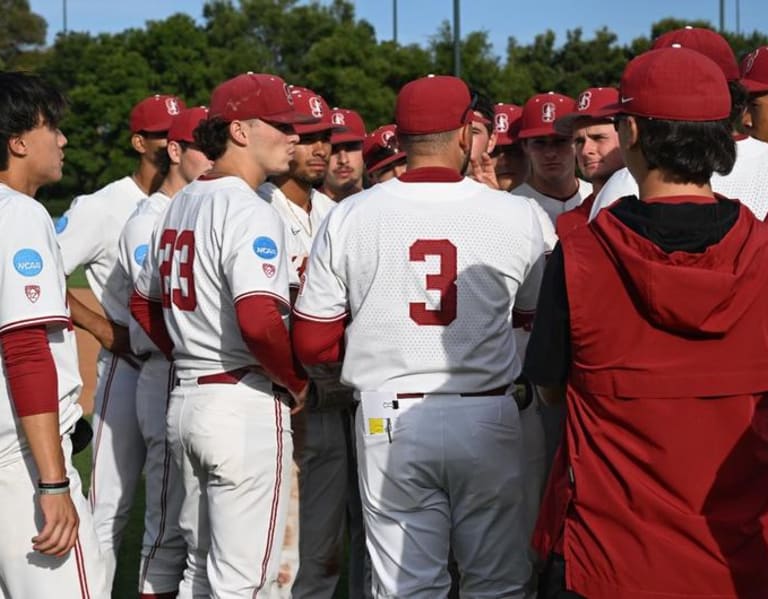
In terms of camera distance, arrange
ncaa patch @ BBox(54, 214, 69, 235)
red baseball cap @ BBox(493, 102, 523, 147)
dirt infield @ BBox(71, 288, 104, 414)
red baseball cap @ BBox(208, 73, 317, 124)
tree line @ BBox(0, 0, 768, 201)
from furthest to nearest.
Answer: tree line @ BBox(0, 0, 768, 201) < dirt infield @ BBox(71, 288, 104, 414) < red baseball cap @ BBox(493, 102, 523, 147) < ncaa patch @ BBox(54, 214, 69, 235) < red baseball cap @ BBox(208, 73, 317, 124)

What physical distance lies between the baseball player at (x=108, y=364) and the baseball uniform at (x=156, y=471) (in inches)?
9.5

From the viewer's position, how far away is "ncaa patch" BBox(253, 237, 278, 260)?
13.4ft

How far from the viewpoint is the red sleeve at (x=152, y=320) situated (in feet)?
15.9

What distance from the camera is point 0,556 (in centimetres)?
333

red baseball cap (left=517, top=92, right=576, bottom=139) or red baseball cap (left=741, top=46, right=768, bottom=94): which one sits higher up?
red baseball cap (left=517, top=92, right=576, bottom=139)

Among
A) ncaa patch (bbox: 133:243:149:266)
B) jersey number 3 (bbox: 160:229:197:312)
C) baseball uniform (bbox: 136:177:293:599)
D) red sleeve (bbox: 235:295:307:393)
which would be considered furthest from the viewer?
ncaa patch (bbox: 133:243:149:266)

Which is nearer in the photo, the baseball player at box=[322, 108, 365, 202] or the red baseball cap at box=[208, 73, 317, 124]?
the red baseball cap at box=[208, 73, 317, 124]

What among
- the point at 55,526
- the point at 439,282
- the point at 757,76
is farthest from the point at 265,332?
the point at 757,76

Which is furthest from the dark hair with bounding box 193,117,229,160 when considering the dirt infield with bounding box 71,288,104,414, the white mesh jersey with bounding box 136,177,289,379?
the dirt infield with bounding box 71,288,104,414

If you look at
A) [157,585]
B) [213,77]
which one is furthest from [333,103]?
[157,585]

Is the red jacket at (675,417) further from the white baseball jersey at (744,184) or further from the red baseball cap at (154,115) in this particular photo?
the red baseball cap at (154,115)

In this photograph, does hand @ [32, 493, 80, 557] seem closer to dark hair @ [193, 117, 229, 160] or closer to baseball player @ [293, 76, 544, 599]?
baseball player @ [293, 76, 544, 599]

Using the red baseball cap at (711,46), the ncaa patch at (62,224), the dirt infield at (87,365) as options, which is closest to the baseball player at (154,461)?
the ncaa patch at (62,224)

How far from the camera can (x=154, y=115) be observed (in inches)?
253
